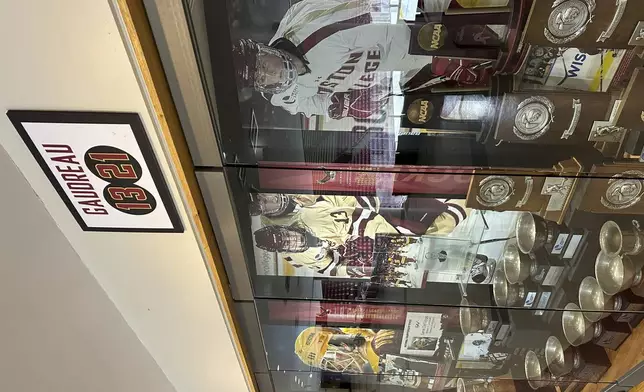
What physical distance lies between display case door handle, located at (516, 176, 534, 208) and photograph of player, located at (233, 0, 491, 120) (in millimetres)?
231

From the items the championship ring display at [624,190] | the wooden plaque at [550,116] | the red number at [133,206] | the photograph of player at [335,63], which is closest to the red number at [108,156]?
the red number at [133,206]

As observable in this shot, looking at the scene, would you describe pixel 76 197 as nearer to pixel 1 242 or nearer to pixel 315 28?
pixel 1 242

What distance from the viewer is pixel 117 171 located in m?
1.03

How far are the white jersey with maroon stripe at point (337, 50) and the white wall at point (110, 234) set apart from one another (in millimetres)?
282

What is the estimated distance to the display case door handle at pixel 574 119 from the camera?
1012 millimetres

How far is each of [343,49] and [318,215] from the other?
413 mm

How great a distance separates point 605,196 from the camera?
3.75 ft

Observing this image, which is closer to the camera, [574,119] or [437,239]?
[574,119]

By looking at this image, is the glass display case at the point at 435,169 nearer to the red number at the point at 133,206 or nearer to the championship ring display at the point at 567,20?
the championship ring display at the point at 567,20

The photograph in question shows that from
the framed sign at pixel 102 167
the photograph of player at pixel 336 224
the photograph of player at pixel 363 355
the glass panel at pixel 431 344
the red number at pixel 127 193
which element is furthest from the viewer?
the photograph of player at pixel 363 355

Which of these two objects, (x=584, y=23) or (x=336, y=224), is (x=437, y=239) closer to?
(x=336, y=224)

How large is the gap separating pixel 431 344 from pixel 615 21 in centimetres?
110

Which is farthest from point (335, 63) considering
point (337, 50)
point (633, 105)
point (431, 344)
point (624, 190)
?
point (431, 344)

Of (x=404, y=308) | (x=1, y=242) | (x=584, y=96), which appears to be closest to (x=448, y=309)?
(x=404, y=308)
